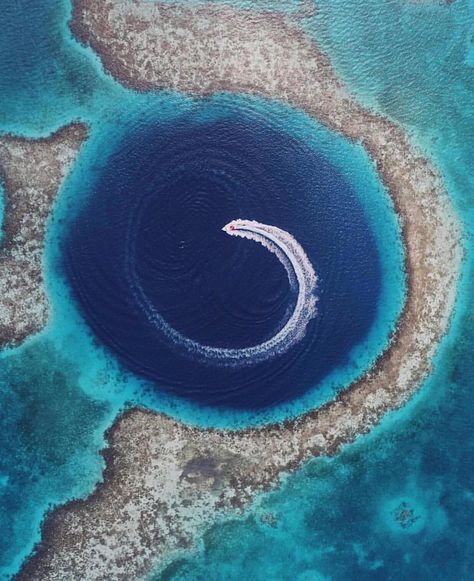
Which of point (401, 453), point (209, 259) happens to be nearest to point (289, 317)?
point (209, 259)

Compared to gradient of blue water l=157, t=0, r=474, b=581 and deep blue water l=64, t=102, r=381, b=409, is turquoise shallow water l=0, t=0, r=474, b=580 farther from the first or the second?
deep blue water l=64, t=102, r=381, b=409

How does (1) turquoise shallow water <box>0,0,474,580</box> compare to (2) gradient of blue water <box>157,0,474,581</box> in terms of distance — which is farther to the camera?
(2) gradient of blue water <box>157,0,474,581</box>

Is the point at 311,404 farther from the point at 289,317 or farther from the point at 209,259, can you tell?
the point at 209,259

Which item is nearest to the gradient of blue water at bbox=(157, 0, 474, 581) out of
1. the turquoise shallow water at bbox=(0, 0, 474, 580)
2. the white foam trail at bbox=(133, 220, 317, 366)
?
the turquoise shallow water at bbox=(0, 0, 474, 580)

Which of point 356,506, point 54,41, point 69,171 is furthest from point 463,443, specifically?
point 54,41

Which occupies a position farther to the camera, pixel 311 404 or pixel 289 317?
pixel 289 317

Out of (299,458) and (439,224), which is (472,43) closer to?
(439,224)
